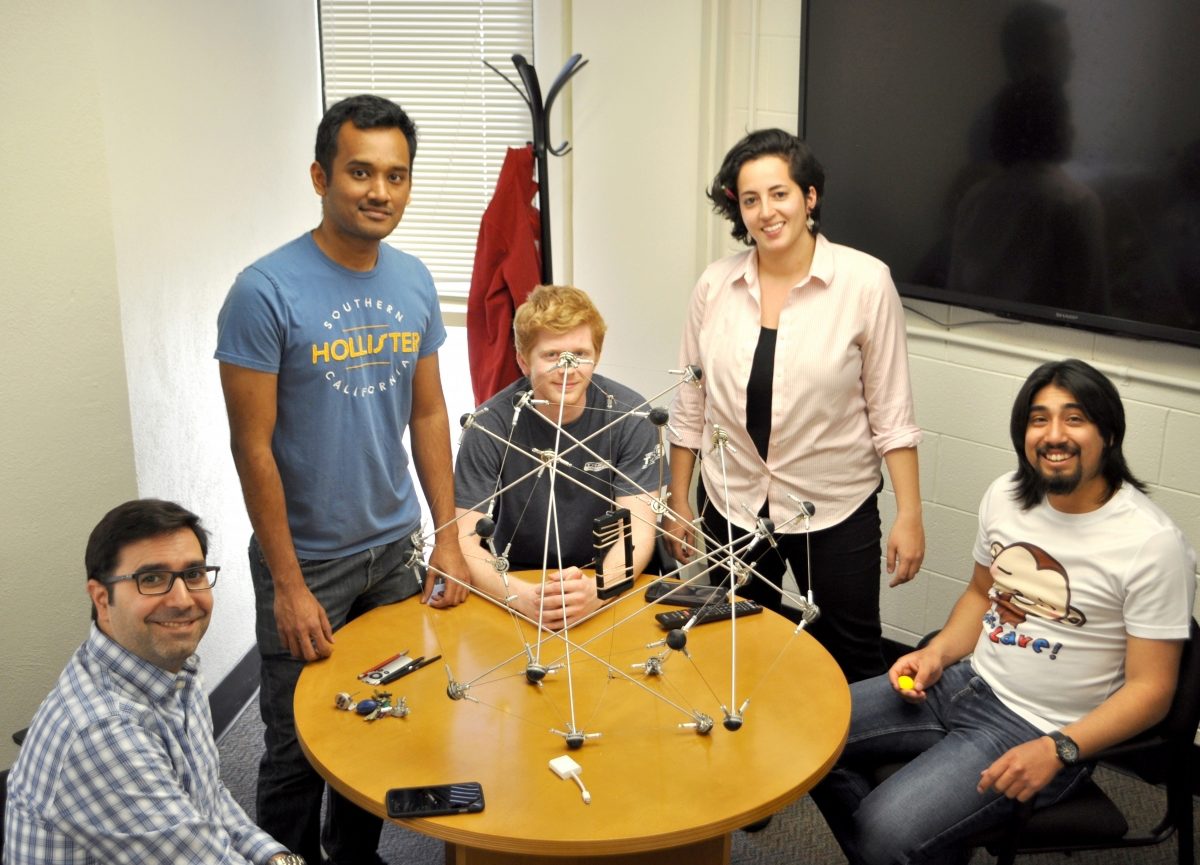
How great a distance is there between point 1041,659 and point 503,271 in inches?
82.1

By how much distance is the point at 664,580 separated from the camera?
2615mm

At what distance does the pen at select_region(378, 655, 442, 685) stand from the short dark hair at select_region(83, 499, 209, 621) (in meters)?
0.52

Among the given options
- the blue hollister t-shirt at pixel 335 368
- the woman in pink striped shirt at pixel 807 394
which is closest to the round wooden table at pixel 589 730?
the blue hollister t-shirt at pixel 335 368

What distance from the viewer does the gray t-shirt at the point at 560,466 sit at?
8.78 ft

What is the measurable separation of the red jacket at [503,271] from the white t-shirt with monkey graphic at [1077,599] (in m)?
1.81

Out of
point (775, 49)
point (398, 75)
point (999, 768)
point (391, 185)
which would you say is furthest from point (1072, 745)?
point (398, 75)

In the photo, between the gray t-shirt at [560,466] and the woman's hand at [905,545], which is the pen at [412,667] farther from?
the woman's hand at [905,545]

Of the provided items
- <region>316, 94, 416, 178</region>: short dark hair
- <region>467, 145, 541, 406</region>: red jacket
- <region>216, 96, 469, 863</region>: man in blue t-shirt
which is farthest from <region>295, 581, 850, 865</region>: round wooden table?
<region>467, 145, 541, 406</region>: red jacket

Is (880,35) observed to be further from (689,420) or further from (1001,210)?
(689,420)

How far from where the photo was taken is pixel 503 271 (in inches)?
147

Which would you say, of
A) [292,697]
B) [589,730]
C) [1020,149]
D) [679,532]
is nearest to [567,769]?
[589,730]

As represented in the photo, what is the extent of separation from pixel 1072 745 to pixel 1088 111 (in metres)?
1.58

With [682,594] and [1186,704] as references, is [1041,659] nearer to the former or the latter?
[1186,704]

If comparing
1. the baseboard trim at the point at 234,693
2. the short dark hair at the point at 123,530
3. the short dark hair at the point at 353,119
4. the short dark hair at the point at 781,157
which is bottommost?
the baseboard trim at the point at 234,693
